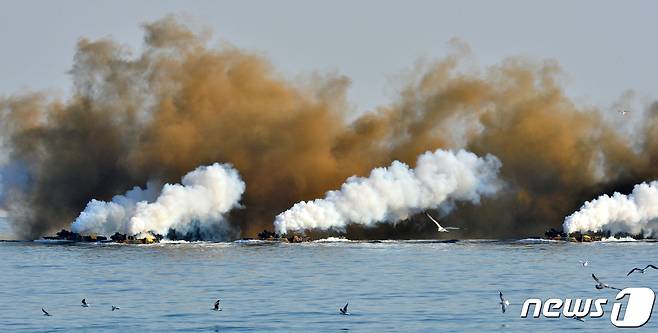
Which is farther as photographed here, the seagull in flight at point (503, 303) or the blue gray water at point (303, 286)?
the seagull in flight at point (503, 303)

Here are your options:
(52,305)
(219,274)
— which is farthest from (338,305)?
(219,274)

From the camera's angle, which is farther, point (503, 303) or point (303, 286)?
point (303, 286)

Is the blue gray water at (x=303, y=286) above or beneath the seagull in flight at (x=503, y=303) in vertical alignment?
above

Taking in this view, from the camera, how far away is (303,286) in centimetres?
12838

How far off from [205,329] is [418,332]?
1454 centimetres

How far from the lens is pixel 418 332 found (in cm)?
9512

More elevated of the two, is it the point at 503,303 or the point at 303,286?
the point at 303,286

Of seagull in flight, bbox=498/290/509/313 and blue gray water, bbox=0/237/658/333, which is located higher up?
blue gray water, bbox=0/237/658/333

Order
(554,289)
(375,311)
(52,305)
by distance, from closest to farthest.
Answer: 1. (375,311)
2. (52,305)
3. (554,289)

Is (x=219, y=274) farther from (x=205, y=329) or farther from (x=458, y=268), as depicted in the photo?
(x=205, y=329)

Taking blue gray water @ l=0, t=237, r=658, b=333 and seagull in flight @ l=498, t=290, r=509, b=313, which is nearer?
blue gray water @ l=0, t=237, r=658, b=333

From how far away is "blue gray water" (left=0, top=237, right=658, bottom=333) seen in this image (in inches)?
3979

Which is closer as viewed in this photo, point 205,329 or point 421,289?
point 205,329

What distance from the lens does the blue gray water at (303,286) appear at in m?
101
